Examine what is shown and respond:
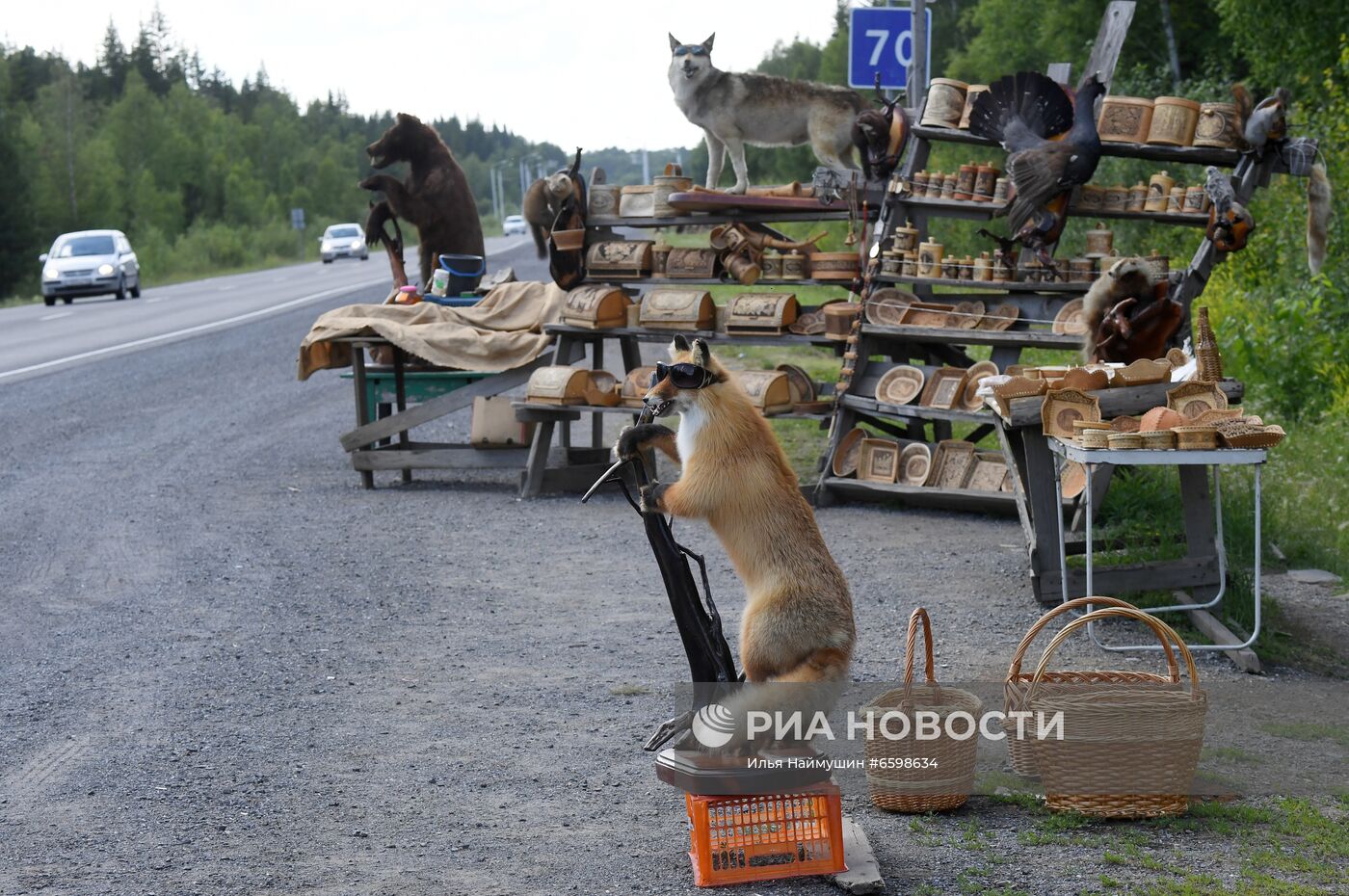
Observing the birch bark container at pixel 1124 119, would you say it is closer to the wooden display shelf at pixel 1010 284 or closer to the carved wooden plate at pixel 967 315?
the wooden display shelf at pixel 1010 284

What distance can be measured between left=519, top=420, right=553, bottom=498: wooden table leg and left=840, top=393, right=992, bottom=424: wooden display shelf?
2312 millimetres

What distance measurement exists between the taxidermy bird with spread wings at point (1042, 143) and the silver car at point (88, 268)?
92.2ft

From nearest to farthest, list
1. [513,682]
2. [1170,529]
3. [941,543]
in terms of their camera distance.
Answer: [513,682] < [1170,529] < [941,543]

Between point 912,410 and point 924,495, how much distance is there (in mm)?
599

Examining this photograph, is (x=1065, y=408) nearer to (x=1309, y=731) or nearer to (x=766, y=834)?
(x=1309, y=731)

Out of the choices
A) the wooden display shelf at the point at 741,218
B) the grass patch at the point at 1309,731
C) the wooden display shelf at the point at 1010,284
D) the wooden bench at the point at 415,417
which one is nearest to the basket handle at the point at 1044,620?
the grass patch at the point at 1309,731

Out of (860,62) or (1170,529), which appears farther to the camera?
(860,62)

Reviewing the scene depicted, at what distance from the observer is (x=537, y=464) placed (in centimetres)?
1096

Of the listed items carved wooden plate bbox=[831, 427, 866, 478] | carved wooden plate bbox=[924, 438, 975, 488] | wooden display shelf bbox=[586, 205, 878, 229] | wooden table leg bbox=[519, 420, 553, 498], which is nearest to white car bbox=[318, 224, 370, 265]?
wooden table leg bbox=[519, 420, 553, 498]

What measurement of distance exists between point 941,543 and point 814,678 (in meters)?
4.87

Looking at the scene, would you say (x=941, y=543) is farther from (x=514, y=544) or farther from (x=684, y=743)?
(x=684, y=743)

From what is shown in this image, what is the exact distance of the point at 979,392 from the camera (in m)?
7.43

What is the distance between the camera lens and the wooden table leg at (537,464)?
10875 millimetres

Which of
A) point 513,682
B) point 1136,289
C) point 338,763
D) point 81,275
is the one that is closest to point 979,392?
point 1136,289
